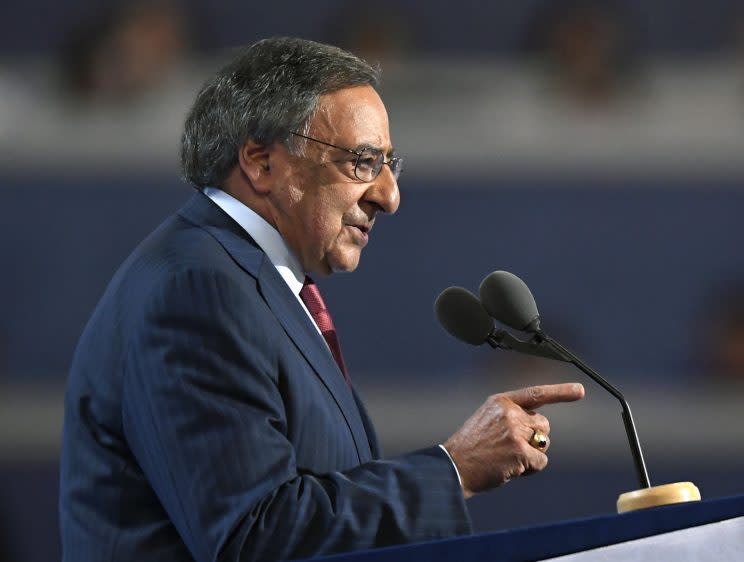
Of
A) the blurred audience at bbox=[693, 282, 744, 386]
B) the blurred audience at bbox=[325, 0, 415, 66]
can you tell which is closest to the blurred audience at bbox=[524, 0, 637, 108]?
the blurred audience at bbox=[325, 0, 415, 66]

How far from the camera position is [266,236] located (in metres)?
1.70

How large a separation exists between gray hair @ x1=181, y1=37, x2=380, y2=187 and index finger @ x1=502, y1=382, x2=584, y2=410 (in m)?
0.46

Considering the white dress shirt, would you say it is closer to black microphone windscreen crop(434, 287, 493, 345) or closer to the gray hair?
the gray hair

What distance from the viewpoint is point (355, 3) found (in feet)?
17.3

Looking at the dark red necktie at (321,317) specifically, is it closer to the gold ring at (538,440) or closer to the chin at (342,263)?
the chin at (342,263)

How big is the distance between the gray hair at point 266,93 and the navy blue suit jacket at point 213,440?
0.64 feet

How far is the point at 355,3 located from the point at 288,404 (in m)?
3.98

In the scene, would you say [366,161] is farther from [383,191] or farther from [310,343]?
[310,343]

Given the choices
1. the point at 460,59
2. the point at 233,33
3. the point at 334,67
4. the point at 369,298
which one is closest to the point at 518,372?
the point at 369,298

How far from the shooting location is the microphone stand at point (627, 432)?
138 cm

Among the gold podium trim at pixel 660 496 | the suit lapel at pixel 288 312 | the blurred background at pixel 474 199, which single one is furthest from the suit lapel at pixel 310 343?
the blurred background at pixel 474 199

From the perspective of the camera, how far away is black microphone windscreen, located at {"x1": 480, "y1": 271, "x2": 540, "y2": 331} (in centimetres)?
160

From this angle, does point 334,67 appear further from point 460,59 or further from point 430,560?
point 460,59

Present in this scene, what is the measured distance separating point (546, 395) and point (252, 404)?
0.31 metres
